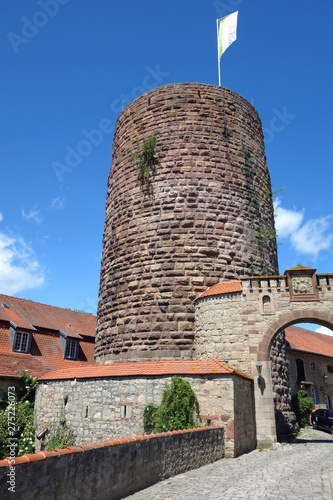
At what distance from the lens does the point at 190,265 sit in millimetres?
13336

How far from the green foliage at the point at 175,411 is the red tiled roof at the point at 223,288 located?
344 centimetres

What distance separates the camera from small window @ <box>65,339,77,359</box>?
19219 millimetres

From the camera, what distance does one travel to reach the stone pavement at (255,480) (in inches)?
216

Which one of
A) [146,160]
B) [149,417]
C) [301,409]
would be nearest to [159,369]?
[149,417]

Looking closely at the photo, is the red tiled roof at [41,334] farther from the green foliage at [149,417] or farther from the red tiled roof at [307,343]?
the red tiled roof at [307,343]

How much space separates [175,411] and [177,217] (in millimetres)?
7151

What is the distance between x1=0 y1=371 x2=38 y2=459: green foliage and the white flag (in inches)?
663

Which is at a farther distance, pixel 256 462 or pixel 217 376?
pixel 217 376

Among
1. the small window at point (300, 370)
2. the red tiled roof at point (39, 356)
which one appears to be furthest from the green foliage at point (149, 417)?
the small window at point (300, 370)

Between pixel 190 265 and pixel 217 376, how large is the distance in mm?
4902

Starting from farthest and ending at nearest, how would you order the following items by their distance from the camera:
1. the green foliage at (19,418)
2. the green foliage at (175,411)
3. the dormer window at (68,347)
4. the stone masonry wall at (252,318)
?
the dormer window at (68,347), the green foliage at (19,418), the stone masonry wall at (252,318), the green foliage at (175,411)

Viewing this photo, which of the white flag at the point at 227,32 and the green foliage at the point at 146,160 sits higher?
the white flag at the point at 227,32

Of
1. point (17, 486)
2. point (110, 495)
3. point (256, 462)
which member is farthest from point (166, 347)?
point (17, 486)

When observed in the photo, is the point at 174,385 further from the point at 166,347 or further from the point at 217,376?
the point at 166,347
